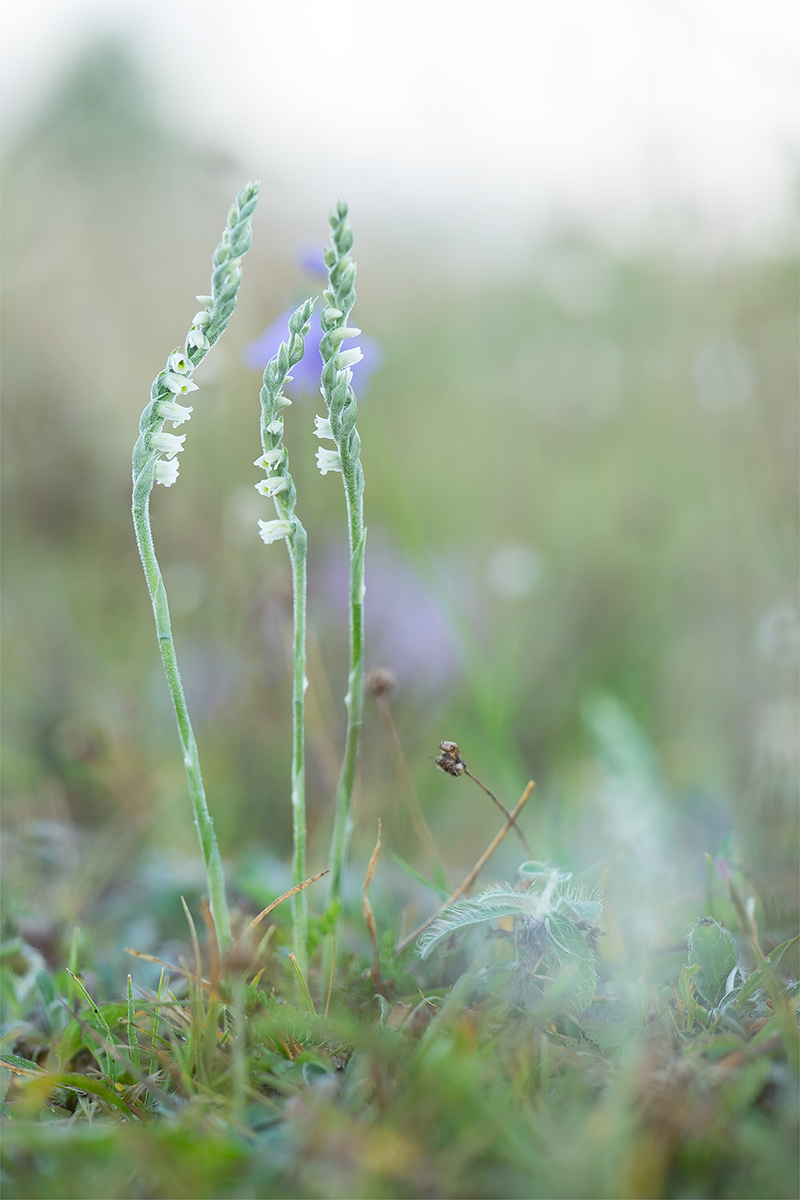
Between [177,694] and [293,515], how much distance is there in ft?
0.93

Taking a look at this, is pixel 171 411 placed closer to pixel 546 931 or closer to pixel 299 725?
pixel 299 725

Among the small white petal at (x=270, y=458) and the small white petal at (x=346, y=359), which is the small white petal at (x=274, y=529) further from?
the small white petal at (x=346, y=359)

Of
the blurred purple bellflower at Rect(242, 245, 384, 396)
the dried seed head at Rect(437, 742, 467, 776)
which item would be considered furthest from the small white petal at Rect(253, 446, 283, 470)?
the blurred purple bellflower at Rect(242, 245, 384, 396)

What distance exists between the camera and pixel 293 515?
3.79ft

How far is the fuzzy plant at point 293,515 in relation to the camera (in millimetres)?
1049

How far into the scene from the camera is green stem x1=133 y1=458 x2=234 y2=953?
1085 mm

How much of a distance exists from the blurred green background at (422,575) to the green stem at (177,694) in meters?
0.37

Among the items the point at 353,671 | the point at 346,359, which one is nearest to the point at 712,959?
the point at 353,671

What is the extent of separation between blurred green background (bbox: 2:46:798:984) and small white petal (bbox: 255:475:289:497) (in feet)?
2.68

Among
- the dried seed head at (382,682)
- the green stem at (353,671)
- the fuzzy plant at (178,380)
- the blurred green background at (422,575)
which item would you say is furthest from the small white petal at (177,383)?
the blurred green background at (422,575)

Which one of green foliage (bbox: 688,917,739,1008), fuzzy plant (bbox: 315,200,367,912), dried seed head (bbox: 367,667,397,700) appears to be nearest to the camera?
fuzzy plant (bbox: 315,200,367,912)

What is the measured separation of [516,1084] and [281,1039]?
12.3 inches

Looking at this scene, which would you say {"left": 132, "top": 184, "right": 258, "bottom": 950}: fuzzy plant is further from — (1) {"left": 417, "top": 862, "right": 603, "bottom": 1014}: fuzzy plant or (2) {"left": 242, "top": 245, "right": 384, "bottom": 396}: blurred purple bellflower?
(2) {"left": 242, "top": 245, "right": 384, "bottom": 396}: blurred purple bellflower

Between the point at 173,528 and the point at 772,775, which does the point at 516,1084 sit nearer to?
the point at 772,775
